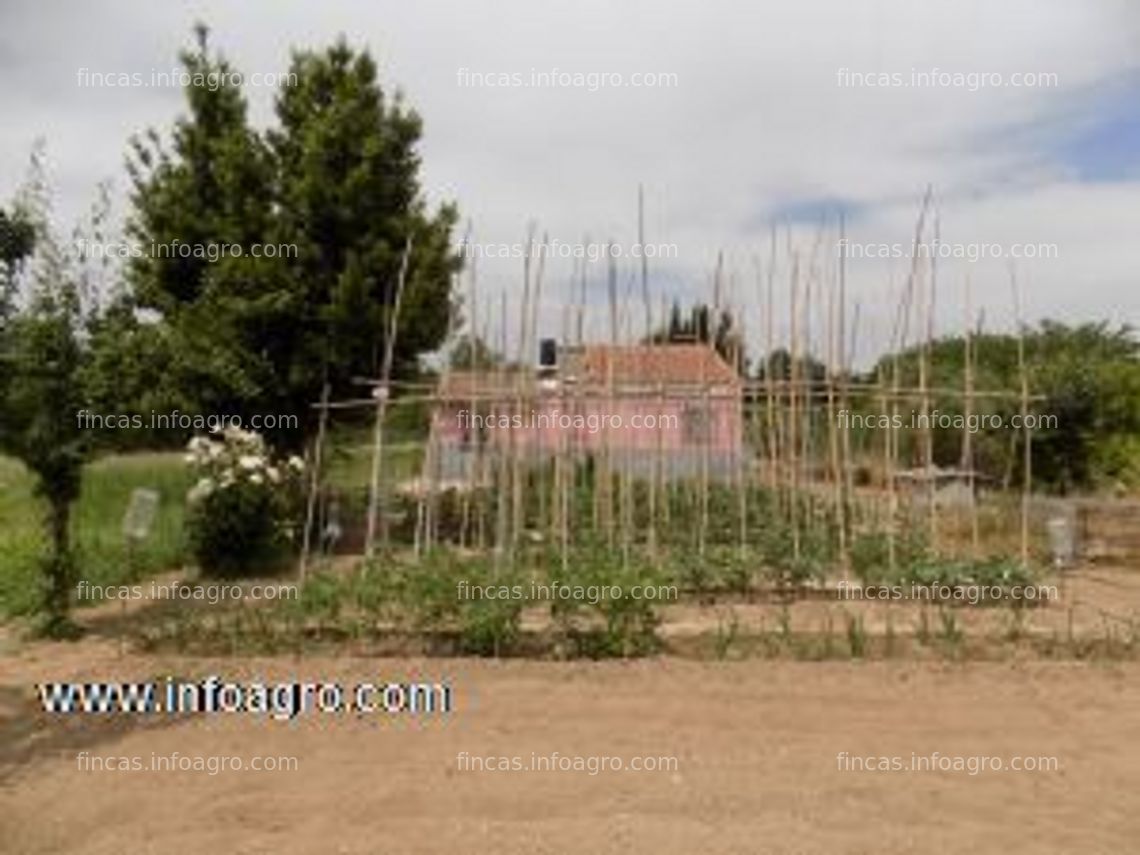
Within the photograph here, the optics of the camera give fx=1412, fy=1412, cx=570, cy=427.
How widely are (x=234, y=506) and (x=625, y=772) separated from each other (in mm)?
6716

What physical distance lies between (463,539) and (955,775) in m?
5.87

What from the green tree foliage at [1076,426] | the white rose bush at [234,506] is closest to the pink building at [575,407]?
the white rose bush at [234,506]


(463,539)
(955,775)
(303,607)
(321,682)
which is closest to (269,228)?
(463,539)

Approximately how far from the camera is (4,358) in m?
8.38

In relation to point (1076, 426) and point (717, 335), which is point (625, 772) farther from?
point (1076, 426)

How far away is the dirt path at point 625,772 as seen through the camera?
4883 mm

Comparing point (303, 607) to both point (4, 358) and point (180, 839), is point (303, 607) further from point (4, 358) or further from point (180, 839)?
point (180, 839)

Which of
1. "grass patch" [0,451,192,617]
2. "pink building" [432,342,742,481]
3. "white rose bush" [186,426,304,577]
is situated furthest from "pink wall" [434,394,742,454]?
"grass patch" [0,451,192,617]

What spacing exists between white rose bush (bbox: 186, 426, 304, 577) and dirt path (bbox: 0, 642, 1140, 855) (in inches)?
150

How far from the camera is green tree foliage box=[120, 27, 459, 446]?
1295 cm

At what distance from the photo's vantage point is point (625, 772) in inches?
A: 219

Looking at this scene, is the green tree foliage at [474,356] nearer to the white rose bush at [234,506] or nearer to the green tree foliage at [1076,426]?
the white rose bush at [234,506]

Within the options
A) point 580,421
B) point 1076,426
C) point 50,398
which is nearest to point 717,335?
point 580,421

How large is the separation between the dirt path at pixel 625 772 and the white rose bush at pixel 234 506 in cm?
380
